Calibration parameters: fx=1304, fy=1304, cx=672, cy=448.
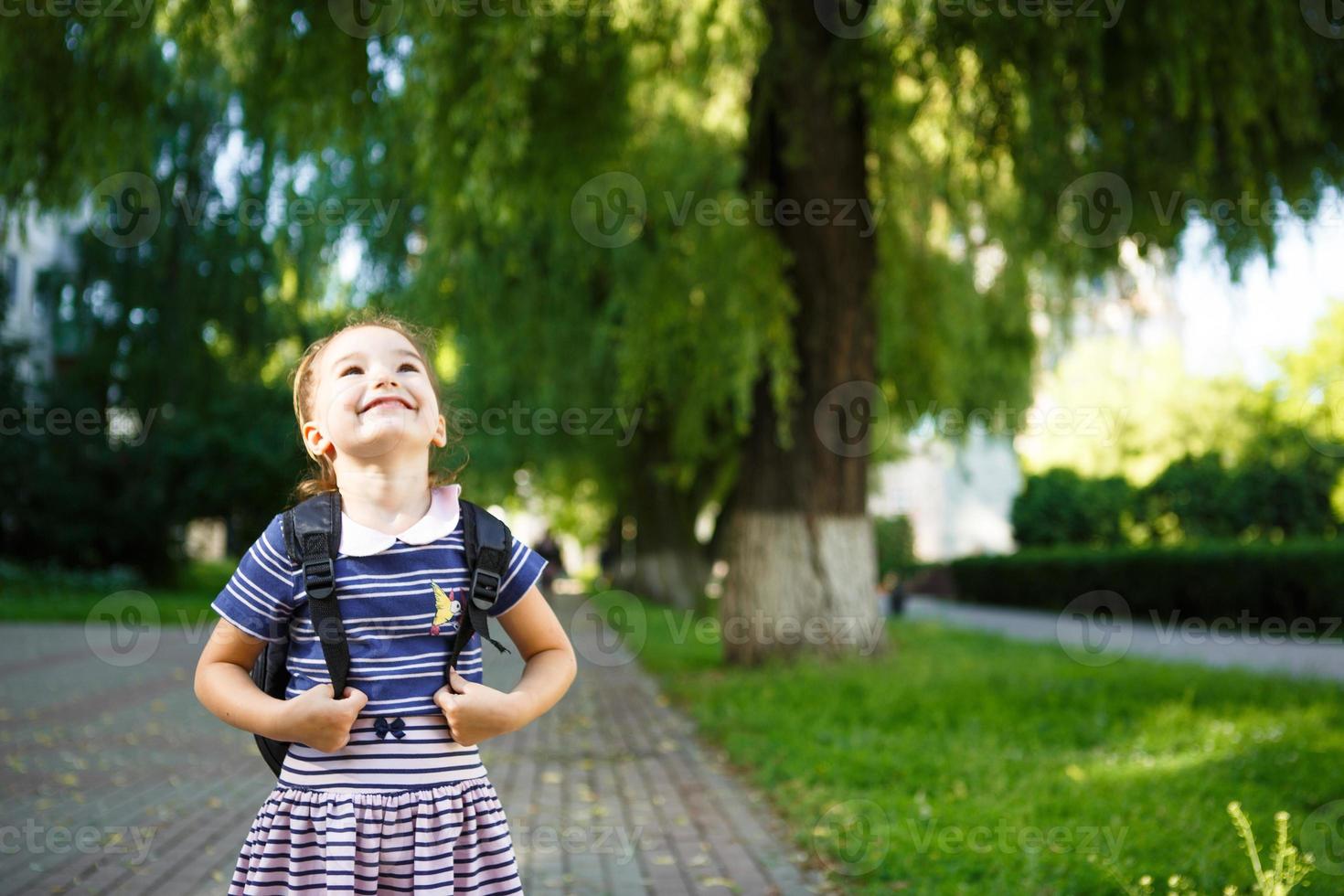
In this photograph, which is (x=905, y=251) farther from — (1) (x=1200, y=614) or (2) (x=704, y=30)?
(1) (x=1200, y=614)

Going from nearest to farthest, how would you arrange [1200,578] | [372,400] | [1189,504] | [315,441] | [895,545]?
[372,400], [315,441], [1200,578], [1189,504], [895,545]

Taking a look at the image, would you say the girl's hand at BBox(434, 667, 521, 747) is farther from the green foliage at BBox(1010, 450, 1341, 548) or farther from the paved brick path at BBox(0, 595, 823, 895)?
the green foliage at BBox(1010, 450, 1341, 548)

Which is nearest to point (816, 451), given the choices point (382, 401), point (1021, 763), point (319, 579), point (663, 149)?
point (663, 149)

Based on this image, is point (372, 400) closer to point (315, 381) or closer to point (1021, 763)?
point (315, 381)

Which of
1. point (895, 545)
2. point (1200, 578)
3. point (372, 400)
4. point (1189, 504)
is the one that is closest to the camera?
point (372, 400)

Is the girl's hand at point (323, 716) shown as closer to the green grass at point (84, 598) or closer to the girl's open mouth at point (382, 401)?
the girl's open mouth at point (382, 401)

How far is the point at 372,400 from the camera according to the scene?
7.52 feet

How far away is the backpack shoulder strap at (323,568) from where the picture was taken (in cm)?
221

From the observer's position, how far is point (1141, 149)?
956 centimetres

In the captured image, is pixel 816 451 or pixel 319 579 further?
pixel 816 451

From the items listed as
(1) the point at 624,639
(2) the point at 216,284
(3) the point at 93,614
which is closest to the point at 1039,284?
(1) the point at 624,639

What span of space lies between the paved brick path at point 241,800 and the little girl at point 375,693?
2.82 m

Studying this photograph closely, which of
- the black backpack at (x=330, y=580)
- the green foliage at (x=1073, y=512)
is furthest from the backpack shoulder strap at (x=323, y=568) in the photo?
the green foliage at (x=1073, y=512)

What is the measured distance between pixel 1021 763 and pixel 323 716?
5.34m
